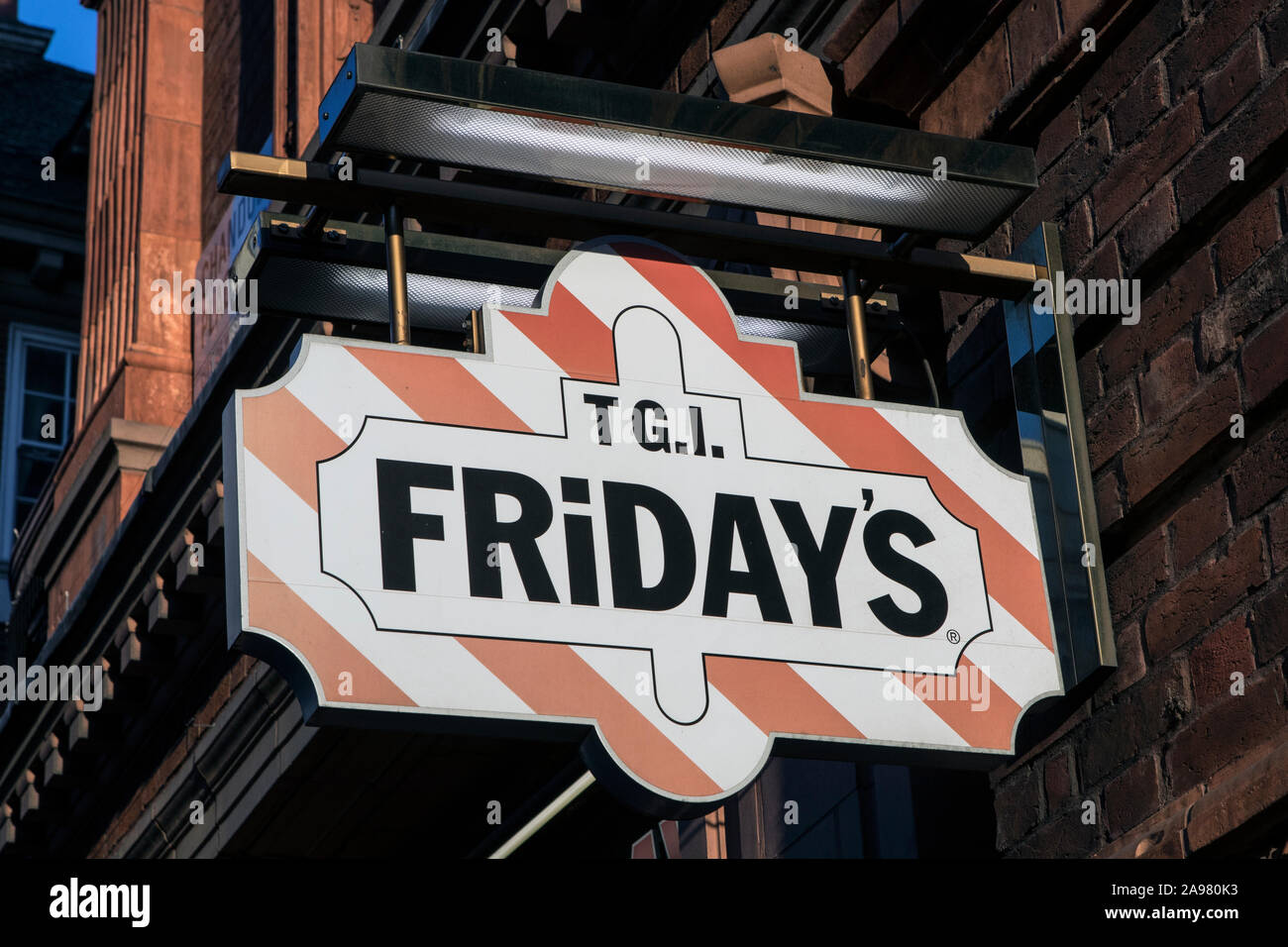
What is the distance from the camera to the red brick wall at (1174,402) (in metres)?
4.25

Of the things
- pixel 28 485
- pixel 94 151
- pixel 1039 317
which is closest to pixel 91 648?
pixel 94 151

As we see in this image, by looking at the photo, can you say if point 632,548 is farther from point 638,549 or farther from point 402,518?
point 402,518

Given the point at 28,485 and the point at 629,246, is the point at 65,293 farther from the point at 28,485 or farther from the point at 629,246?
the point at 629,246

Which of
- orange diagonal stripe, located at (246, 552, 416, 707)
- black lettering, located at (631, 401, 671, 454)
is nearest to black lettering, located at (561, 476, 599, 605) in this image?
black lettering, located at (631, 401, 671, 454)

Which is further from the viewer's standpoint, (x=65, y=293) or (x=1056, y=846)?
(x=65, y=293)

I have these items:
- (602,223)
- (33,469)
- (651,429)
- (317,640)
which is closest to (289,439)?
(317,640)

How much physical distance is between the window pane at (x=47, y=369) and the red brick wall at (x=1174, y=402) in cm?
1528

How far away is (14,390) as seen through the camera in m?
18.6

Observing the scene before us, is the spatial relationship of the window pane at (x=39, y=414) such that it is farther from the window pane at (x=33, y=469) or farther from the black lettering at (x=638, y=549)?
the black lettering at (x=638, y=549)

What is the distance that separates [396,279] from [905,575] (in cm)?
132

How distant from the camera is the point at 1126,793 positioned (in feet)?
14.8

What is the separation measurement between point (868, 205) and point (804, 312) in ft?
1.65
